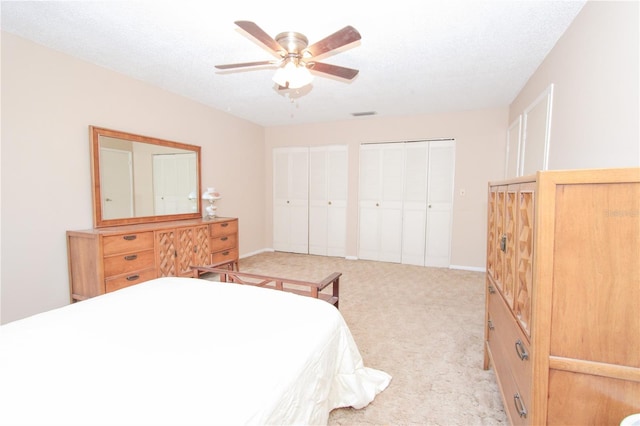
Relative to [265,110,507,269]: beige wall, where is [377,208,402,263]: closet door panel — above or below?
below

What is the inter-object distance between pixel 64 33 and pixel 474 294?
4.84 meters

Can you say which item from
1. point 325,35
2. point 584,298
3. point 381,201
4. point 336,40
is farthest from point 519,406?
point 381,201

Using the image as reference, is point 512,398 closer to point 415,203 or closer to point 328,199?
point 415,203

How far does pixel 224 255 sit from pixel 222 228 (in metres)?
0.39

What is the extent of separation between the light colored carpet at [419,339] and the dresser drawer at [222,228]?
722 millimetres

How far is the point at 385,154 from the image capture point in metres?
5.01

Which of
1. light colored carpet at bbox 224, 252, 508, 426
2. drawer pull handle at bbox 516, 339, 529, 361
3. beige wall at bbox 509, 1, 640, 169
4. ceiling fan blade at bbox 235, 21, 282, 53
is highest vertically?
ceiling fan blade at bbox 235, 21, 282, 53

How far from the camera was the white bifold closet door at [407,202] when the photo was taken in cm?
472

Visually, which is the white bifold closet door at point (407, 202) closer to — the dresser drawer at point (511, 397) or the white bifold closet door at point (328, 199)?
the white bifold closet door at point (328, 199)

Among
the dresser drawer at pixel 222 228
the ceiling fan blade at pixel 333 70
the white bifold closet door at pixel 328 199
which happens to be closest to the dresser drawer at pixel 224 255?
the dresser drawer at pixel 222 228

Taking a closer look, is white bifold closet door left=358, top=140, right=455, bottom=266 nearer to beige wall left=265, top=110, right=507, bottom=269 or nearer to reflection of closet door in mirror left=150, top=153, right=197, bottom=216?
beige wall left=265, top=110, right=507, bottom=269

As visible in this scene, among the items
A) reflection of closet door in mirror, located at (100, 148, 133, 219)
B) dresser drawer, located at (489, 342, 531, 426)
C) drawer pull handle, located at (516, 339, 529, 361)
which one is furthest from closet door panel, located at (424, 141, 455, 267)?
Result: reflection of closet door in mirror, located at (100, 148, 133, 219)

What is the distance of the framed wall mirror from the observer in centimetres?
302

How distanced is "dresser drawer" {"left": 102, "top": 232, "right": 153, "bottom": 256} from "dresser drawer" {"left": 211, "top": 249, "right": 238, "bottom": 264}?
0.99 meters
